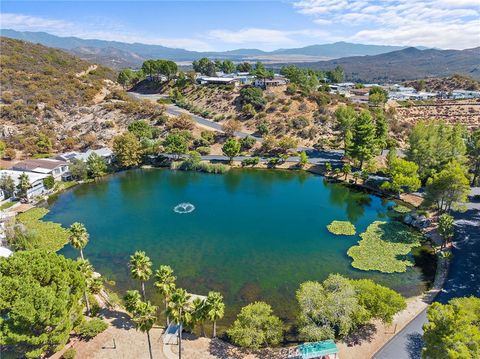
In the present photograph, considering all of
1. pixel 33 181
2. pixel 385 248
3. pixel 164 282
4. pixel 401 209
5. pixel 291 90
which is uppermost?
pixel 291 90

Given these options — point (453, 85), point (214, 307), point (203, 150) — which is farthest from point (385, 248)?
point (453, 85)

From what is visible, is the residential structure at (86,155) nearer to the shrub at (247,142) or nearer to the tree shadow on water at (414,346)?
the shrub at (247,142)

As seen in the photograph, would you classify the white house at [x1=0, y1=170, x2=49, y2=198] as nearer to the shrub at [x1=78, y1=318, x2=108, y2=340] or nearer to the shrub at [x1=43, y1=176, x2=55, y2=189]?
the shrub at [x1=43, y1=176, x2=55, y2=189]

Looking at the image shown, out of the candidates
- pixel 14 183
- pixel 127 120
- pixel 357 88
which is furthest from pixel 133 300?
pixel 357 88

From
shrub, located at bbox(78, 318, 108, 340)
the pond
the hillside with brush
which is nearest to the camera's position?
shrub, located at bbox(78, 318, 108, 340)

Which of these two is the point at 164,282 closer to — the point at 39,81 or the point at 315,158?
the point at 315,158

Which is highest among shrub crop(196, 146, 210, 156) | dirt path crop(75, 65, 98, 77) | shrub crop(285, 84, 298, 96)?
dirt path crop(75, 65, 98, 77)

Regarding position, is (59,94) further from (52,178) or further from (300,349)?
(300,349)

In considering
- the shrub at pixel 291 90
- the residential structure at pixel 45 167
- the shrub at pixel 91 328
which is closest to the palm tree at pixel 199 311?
the shrub at pixel 91 328

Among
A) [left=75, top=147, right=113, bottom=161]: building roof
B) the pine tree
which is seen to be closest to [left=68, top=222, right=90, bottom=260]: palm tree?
[left=75, top=147, right=113, bottom=161]: building roof
